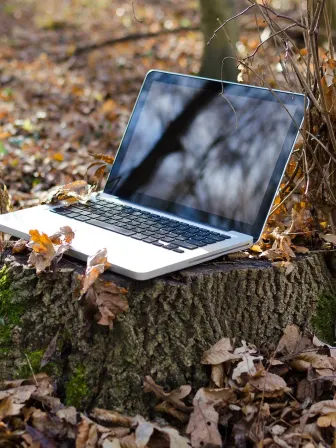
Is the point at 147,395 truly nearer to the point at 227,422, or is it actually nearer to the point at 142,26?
the point at 227,422

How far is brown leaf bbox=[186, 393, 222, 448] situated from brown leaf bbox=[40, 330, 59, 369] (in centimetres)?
59

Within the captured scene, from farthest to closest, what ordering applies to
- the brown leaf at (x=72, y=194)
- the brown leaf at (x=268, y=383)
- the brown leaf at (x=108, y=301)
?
the brown leaf at (x=72, y=194) < the brown leaf at (x=268, y=383) < the brown leaf at (x=108, y=301)

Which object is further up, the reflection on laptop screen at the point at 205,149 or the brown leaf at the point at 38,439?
the reflection on laptop screen at the point at 205,149

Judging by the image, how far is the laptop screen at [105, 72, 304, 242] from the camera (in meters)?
2.71

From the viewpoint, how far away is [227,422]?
2436mm

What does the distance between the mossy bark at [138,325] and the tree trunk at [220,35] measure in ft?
12.4

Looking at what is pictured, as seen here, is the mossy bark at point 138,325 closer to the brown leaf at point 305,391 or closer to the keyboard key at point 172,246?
the keyboard key at point 172,246

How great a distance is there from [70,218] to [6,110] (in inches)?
167

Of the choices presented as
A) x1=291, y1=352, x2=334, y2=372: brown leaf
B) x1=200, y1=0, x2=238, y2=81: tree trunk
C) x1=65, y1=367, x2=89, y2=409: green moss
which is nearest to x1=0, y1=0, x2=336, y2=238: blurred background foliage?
x1=200, y1=0, x2=238, y2=81: tree trunk

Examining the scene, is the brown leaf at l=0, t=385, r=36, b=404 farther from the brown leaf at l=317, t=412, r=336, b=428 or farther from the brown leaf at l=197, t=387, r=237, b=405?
the brown leaf at l=317, t=412, r=336, b=428

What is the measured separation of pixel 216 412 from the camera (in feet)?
7.85

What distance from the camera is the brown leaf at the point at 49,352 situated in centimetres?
253

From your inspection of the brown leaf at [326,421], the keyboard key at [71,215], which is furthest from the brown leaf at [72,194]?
the brown leaf at [326,421]

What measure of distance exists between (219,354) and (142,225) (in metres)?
0.63
